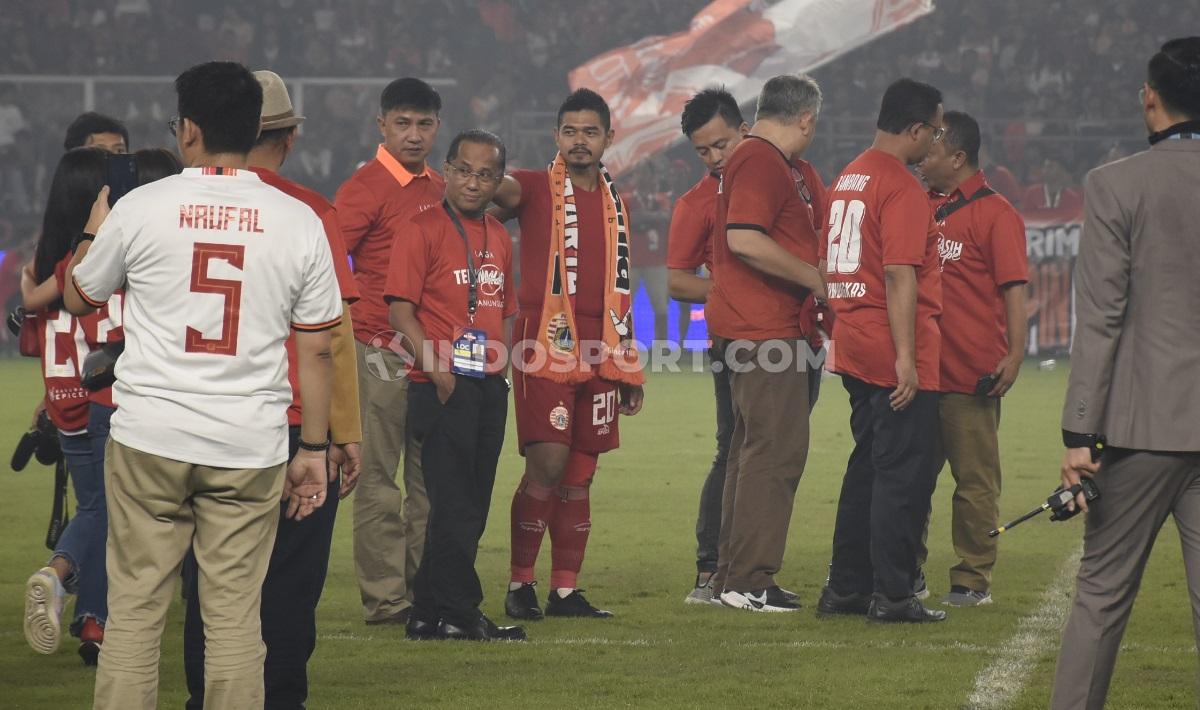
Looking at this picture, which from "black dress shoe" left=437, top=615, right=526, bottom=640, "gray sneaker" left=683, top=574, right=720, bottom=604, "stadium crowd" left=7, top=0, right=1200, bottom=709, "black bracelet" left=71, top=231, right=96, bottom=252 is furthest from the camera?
"gray sneaker" left=683, top=574, right=720, bottom=604

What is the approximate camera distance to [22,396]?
16609 mm

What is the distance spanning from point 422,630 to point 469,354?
3.58 feet

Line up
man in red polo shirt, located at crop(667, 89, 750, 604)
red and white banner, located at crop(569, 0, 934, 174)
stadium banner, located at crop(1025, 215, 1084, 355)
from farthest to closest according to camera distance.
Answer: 1. red and white banner, located at crop(569, 0, 934, 174)
2. stadium banner, located at crop(1025, 215, 1084, 355)
3. man in red polo shirt, located at crop(667, 89, 750, 604)

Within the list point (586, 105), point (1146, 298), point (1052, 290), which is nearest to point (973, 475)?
point (586, 105)

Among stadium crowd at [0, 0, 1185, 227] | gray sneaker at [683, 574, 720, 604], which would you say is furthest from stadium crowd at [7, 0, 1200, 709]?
stadium crowd at [0, 0, 1185, 227]

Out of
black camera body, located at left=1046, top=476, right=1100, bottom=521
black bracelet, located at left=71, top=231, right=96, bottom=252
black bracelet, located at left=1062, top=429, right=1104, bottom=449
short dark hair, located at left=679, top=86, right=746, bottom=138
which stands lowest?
black camera body, located at left=1046, top=476, right=1100, bottom=521

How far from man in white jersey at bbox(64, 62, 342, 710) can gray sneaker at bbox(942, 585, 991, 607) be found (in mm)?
3933

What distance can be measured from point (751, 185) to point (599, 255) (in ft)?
2.26

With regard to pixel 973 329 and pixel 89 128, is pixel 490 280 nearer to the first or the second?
pixel 89 128

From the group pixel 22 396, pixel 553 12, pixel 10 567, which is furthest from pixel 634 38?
pixel 10 567

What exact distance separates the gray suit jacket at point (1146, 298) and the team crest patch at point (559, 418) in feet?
8.98

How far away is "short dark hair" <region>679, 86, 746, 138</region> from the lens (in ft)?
25.0

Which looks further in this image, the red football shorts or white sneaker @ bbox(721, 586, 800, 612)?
white sneaker @ bbox(721, 586, 800, 612)

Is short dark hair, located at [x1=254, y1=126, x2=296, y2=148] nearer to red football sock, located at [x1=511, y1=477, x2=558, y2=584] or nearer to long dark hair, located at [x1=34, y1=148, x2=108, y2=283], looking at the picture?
long dark hair, located at [x1=34, y1=148, x2=108, y2=283]
